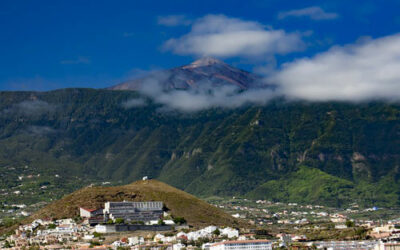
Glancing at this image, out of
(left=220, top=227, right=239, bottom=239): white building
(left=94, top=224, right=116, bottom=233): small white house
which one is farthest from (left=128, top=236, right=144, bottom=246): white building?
(left=220, top=227, right=239, bottom=239): white building

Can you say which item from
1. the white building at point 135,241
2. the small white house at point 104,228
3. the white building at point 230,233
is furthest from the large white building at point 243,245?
the small white house at point 104,228

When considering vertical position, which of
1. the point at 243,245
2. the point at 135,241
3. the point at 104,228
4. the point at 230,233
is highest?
the point at 104,228

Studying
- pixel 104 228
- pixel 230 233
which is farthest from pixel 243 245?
pixel 104 228

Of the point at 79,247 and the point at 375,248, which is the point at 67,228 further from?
the point at 375,248

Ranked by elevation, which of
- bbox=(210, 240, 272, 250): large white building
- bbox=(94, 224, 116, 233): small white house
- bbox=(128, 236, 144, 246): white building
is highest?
bbox=(94, 224, 116, 233): small white house

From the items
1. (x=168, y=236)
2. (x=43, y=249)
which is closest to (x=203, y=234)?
(x=168, y=236)

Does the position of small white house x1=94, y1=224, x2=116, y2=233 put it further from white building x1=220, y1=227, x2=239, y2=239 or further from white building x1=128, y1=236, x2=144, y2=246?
white building x1=220, y1=227, x2=239, y2=239

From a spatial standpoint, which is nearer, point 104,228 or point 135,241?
point 135,241

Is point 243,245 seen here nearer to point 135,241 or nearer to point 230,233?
point 230,233

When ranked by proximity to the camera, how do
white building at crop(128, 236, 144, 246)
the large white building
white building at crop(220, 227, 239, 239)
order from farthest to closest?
1. white building at crop(220, 227, 239, 239)
2. white building at crop(128, 236, 144, 246)
3. the large white building

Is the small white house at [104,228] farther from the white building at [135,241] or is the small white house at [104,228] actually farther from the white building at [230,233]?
the white building at [230,233]
